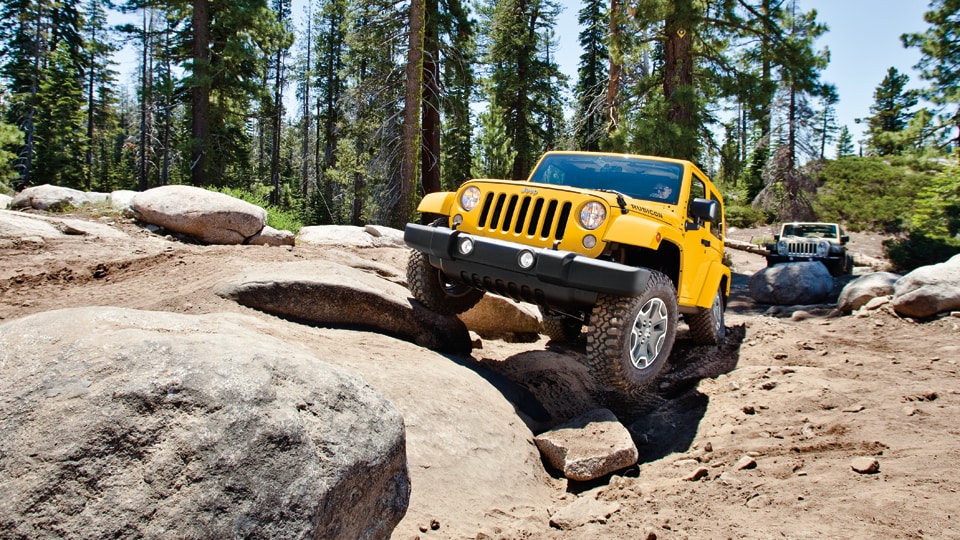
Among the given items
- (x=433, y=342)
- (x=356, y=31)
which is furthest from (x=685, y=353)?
(x=356, y=31)

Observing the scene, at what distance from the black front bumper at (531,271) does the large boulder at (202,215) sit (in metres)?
4.63

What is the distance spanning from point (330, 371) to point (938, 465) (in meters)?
3.52

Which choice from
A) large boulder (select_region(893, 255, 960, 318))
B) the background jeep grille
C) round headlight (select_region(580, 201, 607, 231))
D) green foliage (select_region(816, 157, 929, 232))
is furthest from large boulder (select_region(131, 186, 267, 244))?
green foliage (select_region(816, 157, 929, 232))

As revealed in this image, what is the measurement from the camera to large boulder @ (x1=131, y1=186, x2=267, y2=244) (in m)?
9.09

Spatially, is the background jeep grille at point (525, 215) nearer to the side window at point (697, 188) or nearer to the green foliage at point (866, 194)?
the side window at point (697, 188)

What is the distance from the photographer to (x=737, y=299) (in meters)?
14.9

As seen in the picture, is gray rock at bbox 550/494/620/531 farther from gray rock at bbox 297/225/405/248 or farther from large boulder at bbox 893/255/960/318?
gray rock at bbox 297/225/405/248

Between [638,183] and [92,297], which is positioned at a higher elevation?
[638,183]

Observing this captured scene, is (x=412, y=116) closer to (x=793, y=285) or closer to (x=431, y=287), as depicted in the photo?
(x=793, y=285)

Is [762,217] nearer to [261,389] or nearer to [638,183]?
[638,183]

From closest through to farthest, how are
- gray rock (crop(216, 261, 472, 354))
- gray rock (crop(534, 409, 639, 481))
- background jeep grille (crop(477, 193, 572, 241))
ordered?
gray rock (crop(534, 409, 639, 481))
background jeep grille (crop(477, 193, 572, 241))
gray rock (crop(216, 261, 472, 354))

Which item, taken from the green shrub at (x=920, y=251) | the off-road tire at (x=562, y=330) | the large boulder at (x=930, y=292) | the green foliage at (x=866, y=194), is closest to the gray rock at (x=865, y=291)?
the large boulder at (x=930, y=292)

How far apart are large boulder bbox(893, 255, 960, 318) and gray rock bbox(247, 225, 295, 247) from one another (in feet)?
30.7

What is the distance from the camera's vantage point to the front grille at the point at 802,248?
17.9 metres
